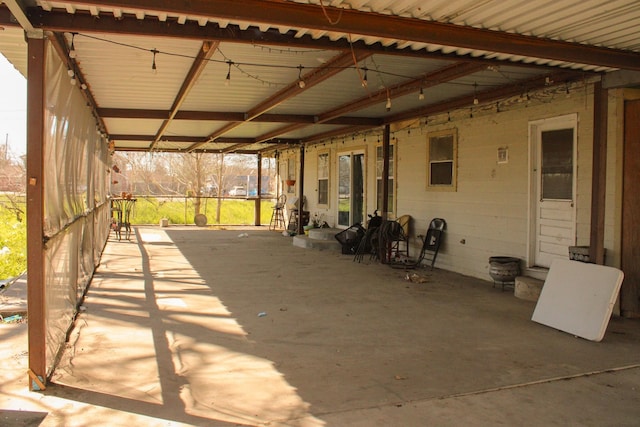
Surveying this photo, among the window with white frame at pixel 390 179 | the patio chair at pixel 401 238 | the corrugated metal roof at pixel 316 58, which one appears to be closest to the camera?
the corrugated metal roof at pixel 316 58

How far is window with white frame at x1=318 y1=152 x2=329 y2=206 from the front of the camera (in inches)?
542

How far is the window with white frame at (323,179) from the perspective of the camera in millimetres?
13756

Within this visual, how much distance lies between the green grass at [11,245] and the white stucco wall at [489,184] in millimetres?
6834

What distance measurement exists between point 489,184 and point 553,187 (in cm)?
118

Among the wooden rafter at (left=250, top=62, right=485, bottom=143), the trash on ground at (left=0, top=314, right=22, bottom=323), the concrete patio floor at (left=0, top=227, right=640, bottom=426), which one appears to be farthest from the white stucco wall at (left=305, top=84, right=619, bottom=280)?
the trash on ground at (left=0, top=314, right=22, bottom=323)

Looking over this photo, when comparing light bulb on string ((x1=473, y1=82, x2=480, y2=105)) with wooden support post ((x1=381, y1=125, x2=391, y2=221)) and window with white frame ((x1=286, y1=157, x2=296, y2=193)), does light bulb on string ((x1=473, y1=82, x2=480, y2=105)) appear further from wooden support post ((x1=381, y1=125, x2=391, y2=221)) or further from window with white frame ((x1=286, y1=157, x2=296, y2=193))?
window with white frame ((x1=286, y1=157, x2=296, y2=193))

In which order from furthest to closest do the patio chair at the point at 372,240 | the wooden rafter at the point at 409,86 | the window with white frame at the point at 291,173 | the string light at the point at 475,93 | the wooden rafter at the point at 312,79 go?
the window with white frame at the point at 291,173 < the patio chair at the point at 372,240 < the string light at the point at 475,93 < the wooden rafter at the point at 409,86 < the wooden rafter at the point at 312,79

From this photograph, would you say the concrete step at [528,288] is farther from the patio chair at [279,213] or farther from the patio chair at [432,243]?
the patio chair at [279,213]

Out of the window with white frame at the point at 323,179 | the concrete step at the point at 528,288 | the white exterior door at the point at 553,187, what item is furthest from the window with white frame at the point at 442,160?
the window with white frame at the point at 323,179

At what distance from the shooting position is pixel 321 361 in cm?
416

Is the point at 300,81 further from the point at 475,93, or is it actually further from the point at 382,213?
the point at 382,213

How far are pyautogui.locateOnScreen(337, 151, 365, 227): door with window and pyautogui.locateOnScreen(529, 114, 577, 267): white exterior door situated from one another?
5.11 meters

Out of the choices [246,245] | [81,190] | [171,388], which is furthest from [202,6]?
[246,245]

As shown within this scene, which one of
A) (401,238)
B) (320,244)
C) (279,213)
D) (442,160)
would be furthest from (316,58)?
(279,213)
